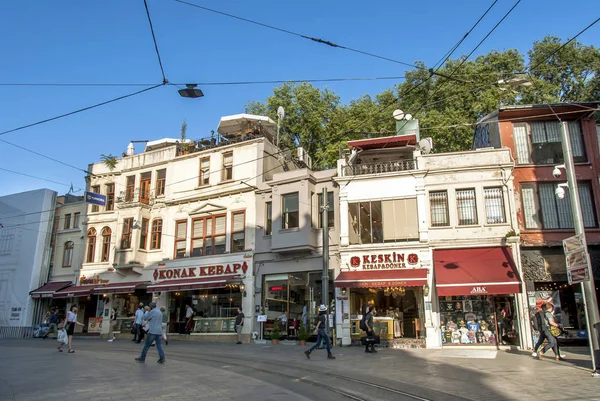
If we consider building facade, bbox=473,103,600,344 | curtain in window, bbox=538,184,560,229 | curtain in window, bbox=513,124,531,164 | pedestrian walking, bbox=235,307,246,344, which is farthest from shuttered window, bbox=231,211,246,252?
curtain in window, bbox=538,184,560,229

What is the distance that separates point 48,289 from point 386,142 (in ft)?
84.8

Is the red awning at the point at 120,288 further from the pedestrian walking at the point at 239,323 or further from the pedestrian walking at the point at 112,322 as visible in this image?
the pedestrian walking at the point at 239,323

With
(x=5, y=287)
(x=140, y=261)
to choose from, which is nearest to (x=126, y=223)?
(x=140, y=261)

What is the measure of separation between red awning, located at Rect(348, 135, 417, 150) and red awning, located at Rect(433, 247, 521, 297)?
20.3ft

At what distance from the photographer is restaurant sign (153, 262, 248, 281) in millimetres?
27688

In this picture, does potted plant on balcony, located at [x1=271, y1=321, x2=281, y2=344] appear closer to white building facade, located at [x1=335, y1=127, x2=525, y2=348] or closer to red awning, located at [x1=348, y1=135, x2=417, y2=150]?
white building facade, located at [x1=335, y1=127, x2=525, y2=348]

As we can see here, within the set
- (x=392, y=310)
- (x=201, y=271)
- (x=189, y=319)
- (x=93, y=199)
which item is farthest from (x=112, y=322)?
(x=392, y=310)

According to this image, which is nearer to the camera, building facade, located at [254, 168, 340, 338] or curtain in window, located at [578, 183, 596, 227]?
curtain in window, located at [578, 183, 596, 227]

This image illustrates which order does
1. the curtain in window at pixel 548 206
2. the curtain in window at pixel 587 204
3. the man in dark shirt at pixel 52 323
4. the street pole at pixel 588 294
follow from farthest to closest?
1. the man in dark shirt at pixel 52 323
2. the curtain in window at pixel 548 206
3. the curtain in window at pixel 587 204
4. the street pole at pixel 588 294

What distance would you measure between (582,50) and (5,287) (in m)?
46.0

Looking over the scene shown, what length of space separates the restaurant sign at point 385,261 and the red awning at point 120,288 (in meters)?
14.6

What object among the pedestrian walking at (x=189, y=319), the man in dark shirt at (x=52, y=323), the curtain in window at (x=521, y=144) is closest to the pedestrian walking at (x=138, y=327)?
the pedestrian walking at (x=189, y=319)

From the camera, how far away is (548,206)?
2261cm

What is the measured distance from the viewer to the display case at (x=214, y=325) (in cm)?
2717
